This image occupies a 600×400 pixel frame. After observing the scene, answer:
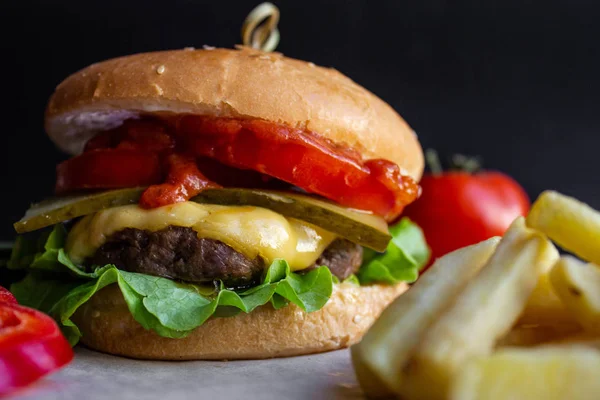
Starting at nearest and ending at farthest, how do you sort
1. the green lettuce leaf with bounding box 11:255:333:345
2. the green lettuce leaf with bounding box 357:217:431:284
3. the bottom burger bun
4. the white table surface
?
the white table surface → the green lettuce leaf with bounding box 11:255:333:345 → the bottom burger bun → the green lettuce leaf with bounding box 357:217:431:284

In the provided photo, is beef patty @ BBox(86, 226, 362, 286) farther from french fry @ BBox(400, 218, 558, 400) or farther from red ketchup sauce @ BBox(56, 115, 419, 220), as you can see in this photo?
french fry @ BBox(400, 218, 558, 400)

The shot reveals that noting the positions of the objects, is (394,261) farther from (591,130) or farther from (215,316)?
(591,130)

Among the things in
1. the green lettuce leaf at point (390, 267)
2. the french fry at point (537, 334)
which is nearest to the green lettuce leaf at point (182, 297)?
the green lettuce leaf at point (390, 267)

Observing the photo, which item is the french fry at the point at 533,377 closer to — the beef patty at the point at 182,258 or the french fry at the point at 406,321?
the french fry at the point at 406,321

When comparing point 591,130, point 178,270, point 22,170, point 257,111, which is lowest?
point 22,170

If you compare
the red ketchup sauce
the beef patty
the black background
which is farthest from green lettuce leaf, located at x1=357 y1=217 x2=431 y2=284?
the black background

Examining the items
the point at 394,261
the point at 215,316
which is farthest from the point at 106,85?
the point at 394,261

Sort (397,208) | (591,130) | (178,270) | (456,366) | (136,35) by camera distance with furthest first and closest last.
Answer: (591,130)
(136,35)
(397,208)
(178,270)
(456,366)
